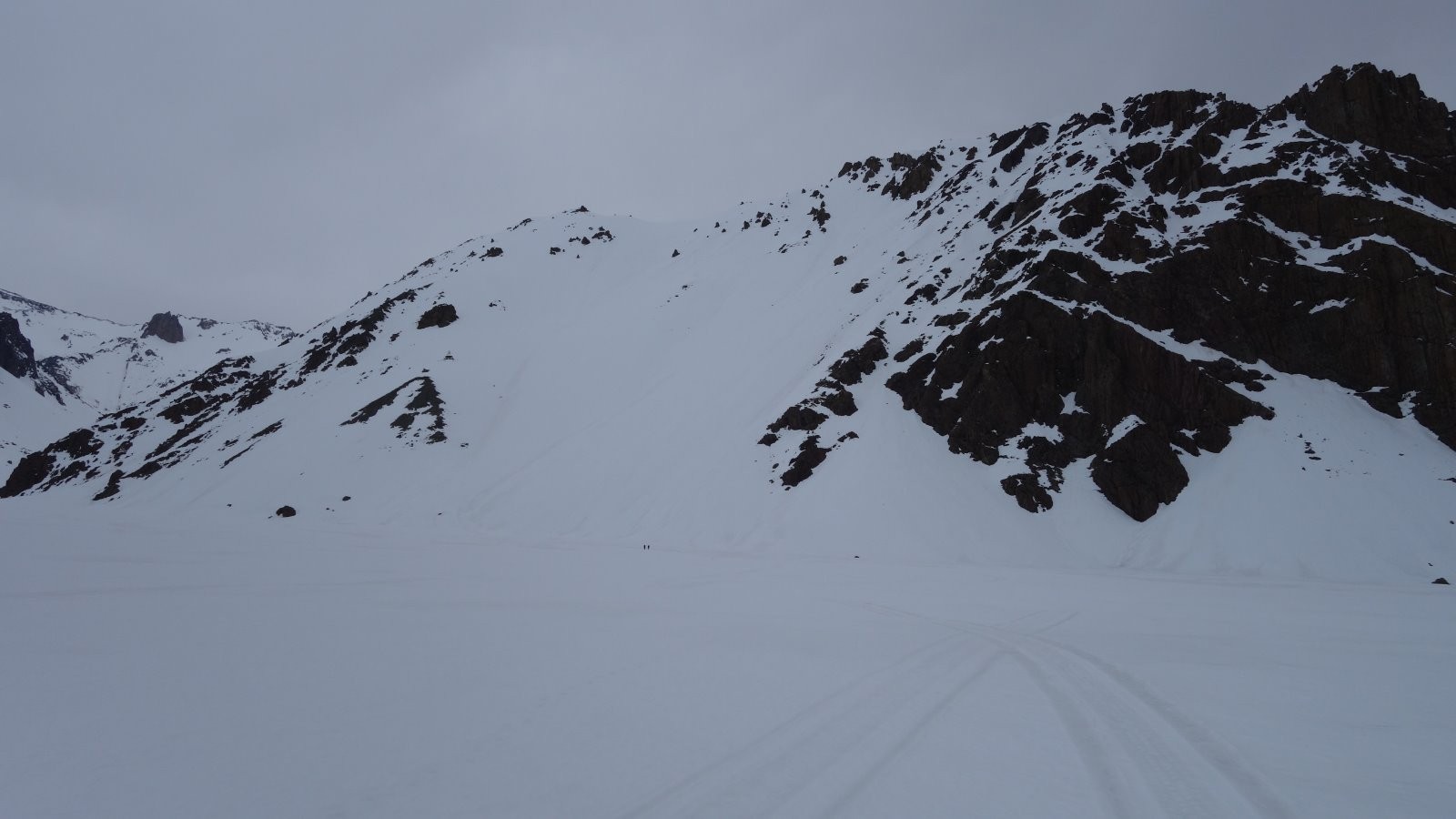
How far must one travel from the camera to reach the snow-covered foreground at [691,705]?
4945 millimetres

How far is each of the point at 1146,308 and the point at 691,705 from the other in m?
43.1

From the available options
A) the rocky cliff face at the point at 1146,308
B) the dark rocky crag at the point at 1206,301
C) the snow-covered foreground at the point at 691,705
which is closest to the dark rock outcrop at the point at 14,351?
the rocky cliff face at the point at 1146,308

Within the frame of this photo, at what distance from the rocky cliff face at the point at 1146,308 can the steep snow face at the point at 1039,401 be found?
0.20 meters

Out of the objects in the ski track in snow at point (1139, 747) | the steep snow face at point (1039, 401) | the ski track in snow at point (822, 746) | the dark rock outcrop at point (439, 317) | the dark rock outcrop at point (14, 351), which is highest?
the dark rock outcrop at point (14, 351)

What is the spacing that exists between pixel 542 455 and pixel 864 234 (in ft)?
182

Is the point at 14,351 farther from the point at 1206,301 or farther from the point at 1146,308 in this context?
the point at 1206,301

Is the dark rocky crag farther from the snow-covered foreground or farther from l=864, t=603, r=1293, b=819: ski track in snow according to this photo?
l=864, t=603, r=1293, b=819: ski track in snow

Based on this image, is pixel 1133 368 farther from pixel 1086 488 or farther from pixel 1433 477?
pixel 1433 477

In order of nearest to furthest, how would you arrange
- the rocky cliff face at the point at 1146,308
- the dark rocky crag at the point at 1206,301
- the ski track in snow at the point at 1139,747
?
the ski track in snow at the point at 1139,747, the dark rocky crag at the point at 1206,301, the rocky cliff face at the point at 1146,308

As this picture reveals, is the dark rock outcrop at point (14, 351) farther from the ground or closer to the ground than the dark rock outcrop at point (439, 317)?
farther from the ground

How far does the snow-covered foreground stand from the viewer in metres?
4.95

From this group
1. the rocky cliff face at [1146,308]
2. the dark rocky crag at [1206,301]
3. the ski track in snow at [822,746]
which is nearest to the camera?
the ski track in snow at [822,746]

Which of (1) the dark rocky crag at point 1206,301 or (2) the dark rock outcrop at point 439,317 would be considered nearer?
(1) the dark rocky crag at point 1206,301

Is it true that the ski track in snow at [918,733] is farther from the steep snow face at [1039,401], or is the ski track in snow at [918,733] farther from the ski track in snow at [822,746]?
the steep snow face at [1039,401]
